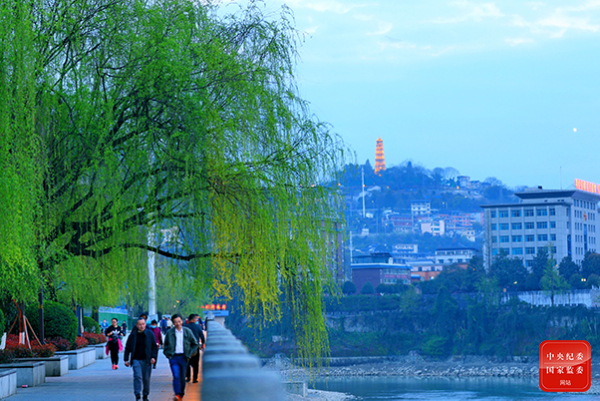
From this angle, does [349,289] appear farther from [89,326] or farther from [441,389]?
[89,326]

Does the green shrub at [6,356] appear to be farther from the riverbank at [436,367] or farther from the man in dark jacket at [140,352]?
the riverbank at [436,367]

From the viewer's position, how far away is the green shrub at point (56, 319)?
1045 inches

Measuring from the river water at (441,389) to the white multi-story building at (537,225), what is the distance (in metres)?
50.4

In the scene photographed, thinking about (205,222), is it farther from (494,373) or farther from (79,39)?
(494,373)

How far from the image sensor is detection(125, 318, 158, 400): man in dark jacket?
14.3 m

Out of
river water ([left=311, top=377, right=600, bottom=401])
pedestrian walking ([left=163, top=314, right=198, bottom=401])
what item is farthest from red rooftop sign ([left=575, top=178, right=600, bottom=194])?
pedestrian walking ([left=163, top=314, right=198, bottom=401])

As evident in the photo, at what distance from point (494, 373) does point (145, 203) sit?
105m

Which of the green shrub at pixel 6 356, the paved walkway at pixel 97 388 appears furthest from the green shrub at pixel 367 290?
the green shrub at pixel 6 356

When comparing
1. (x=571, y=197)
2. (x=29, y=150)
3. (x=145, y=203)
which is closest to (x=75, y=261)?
(x=145, y=203)

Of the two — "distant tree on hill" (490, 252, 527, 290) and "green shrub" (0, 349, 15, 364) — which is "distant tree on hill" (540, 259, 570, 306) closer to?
"distant tree on hill" (490, 252, 527, 290)

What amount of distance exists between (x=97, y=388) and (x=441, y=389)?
7980 cm

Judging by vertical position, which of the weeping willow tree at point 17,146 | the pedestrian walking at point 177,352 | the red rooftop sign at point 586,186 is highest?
the red rooftop sign at point 586,186

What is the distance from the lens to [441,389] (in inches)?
3679

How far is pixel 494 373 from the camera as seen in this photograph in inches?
4422
